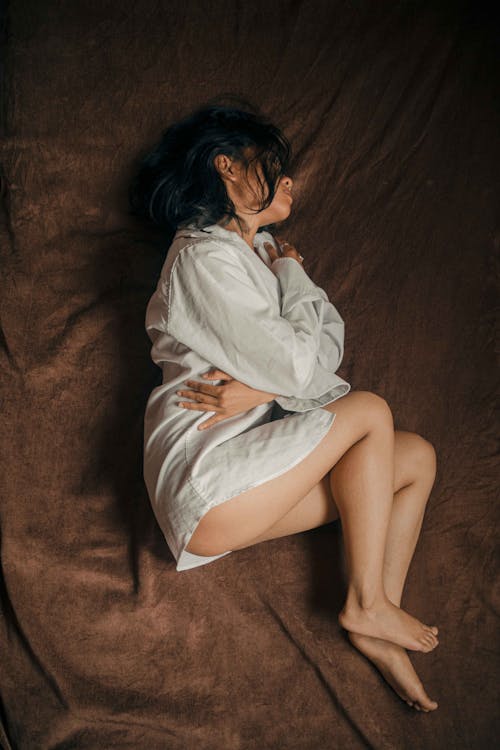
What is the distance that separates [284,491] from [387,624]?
0.31 meters

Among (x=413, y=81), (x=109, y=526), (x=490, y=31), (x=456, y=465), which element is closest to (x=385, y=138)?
(x=413, y=81)

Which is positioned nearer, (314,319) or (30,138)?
(314,319)

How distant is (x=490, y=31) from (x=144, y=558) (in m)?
1.53

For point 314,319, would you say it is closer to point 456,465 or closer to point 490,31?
point 456,465

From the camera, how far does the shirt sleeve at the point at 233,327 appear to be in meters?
1.23

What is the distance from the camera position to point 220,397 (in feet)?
4.15

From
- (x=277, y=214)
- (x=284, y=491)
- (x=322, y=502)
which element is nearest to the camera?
(x=284, y=491)

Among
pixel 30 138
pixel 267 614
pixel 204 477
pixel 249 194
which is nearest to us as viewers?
pixel 204 477

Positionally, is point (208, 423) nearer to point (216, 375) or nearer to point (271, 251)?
point (216, 375)

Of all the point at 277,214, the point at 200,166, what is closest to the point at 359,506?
the point at 277,214

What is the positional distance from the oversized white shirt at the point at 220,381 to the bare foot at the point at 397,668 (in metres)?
0.32

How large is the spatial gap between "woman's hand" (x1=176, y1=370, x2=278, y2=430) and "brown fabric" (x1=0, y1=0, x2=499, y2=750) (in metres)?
0.23

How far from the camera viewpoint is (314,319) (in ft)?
4.44

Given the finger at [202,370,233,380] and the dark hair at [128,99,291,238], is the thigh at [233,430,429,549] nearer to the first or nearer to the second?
the finger at [202,370,233,380]
